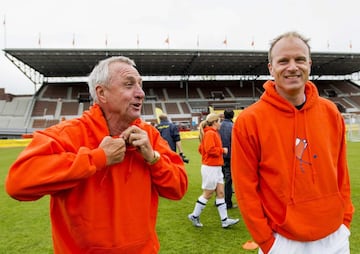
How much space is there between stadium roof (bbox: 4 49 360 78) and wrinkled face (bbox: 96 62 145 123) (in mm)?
36199

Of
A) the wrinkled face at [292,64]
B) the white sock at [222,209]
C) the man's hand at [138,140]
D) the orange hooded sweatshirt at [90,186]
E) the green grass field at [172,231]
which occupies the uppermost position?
the wrinkled face at [292,64]

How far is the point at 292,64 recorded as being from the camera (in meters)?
2.08

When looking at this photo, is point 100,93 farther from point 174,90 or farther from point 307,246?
point 174,90

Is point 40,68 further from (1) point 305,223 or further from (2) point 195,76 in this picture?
(1) point 305,223

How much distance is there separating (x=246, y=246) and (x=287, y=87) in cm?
295

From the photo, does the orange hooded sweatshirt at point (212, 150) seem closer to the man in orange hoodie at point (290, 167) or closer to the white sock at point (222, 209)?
the white sock at point (222, 209)

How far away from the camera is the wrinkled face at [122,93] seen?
1868 mm

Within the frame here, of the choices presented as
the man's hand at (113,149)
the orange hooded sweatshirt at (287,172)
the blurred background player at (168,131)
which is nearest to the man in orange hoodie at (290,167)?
the orange hooded sweatshirt at (287,172)

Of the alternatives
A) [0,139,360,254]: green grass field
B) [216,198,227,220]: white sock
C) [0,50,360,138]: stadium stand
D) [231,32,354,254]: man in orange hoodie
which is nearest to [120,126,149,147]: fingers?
[231,32,354,254]: man in orange hoodie

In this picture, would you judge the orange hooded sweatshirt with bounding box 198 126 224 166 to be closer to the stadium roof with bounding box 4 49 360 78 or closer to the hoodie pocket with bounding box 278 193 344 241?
the hoodie pocket with bounding box 278 193 344 241

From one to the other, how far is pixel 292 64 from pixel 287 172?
71 centimetres

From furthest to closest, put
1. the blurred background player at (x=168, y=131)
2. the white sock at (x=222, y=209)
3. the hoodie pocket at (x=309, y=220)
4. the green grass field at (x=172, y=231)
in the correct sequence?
1. the blurred background player at (x=168, y=131)
2. the white sock at (x=222, y=209)
3. the green grass field at (x=172, y=231)
4. the hoodie pocket at (x=309, y=220)

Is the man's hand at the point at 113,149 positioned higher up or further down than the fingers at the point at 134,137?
further down

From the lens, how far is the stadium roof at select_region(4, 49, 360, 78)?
1460 inches
